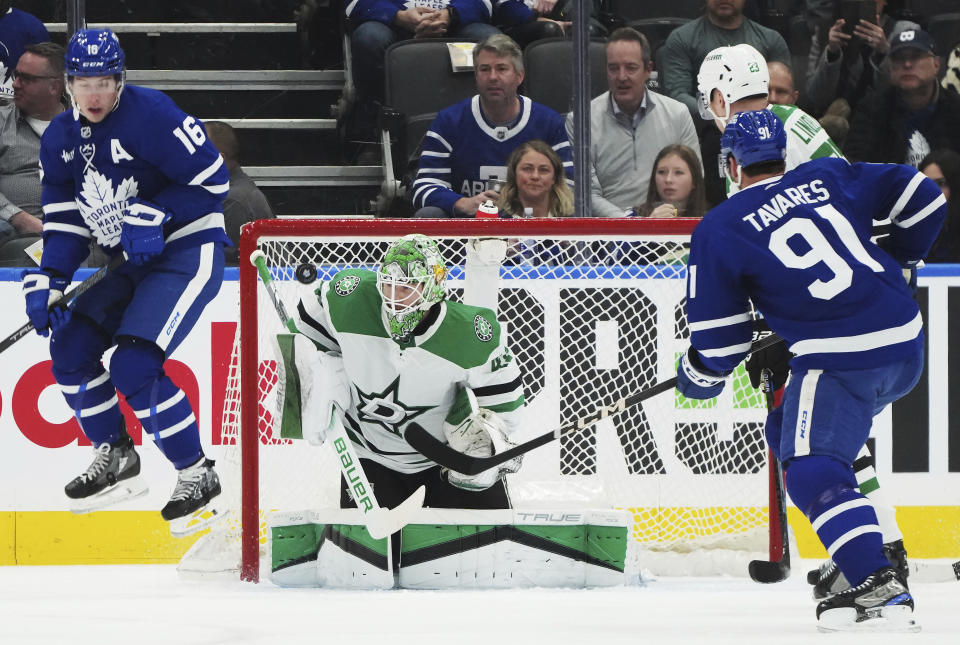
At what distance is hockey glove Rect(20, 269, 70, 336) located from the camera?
3.98 meters

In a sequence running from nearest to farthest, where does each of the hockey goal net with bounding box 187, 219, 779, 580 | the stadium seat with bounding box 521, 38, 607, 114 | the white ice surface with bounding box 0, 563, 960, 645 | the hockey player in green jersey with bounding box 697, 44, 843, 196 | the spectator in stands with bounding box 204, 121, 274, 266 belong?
the white ice surface with bounding box 0, 563, 960, 645 < the hockey player in green jersey with bounding box 697, 44, 843, 196 < the hockey goal net with bounding box 187, 219, 779, 580 < the spectator in stands with bounding box 204, 121, 274, 266 < the stadium seat with bounding box 521, 38, 607, 114

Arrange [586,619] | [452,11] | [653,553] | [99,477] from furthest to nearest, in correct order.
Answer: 1. [452,11]
2. [653,553]
3. [99,477]
4. [586,619]

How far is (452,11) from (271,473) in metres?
1.82

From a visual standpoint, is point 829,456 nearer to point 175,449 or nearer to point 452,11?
point 175,449

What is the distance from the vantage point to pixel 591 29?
483 centimetres

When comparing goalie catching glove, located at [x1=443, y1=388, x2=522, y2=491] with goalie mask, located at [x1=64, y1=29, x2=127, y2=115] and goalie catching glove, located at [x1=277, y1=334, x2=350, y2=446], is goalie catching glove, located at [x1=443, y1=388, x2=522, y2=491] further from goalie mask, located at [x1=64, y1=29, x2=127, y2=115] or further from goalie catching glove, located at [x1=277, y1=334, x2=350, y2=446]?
goalie mask, located at [x1=64, y1=29, x2=127, y2=115]

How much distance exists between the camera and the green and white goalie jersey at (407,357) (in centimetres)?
407

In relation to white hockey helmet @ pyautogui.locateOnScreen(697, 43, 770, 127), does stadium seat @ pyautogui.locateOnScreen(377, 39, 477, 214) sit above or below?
below

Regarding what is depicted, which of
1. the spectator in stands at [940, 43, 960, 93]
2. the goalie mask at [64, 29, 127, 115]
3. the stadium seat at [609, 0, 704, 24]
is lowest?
the spectator in stands at [940, 43, 960, 93]

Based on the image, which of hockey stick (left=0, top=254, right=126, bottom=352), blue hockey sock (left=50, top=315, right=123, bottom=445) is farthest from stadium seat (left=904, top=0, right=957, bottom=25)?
blue hockey sock (left=50, top=315, right=123, bottom=445)

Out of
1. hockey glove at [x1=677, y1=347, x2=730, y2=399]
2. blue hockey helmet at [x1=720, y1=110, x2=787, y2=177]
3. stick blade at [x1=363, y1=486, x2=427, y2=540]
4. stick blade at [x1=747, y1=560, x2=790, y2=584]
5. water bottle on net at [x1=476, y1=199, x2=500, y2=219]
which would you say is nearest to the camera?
blue hockey helmet at [x1=720, y1=110, x2=787, y2=177]

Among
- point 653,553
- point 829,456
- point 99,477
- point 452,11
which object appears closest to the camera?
point 829,456

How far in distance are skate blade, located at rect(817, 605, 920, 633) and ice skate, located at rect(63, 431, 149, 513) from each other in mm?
1921

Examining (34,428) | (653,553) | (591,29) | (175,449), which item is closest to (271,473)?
(175,449)
